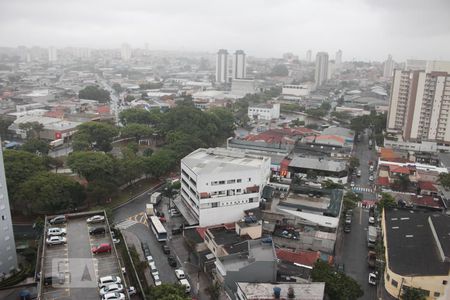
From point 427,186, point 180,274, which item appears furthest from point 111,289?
point 427,186

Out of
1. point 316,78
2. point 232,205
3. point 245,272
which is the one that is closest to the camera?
point 245,272

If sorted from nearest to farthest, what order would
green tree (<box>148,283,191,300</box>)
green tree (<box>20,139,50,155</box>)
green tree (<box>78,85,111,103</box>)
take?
1. green tree (<box>148,283,191,300</box>)
2. green tree (<box>20,139,50,155</box>)
3. green tree (<box>78,85,111,103</box>)

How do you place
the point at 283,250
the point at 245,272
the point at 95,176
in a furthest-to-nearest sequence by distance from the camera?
the point at 95,176 → the point at 283,250 → the point at 245,272

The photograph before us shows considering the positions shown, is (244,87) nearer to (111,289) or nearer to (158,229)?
(158,229)

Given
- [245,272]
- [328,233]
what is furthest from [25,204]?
[328,233]

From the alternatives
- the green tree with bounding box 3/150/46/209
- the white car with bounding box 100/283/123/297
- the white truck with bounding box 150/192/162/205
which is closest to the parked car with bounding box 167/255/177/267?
the white car with bounding box 100/283/123/297

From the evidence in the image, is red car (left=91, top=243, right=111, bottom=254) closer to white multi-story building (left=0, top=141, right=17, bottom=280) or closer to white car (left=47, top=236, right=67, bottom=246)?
white car (left=47, top=236, right=67, bottom=246)

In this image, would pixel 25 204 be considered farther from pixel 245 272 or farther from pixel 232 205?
pixel 245 272
